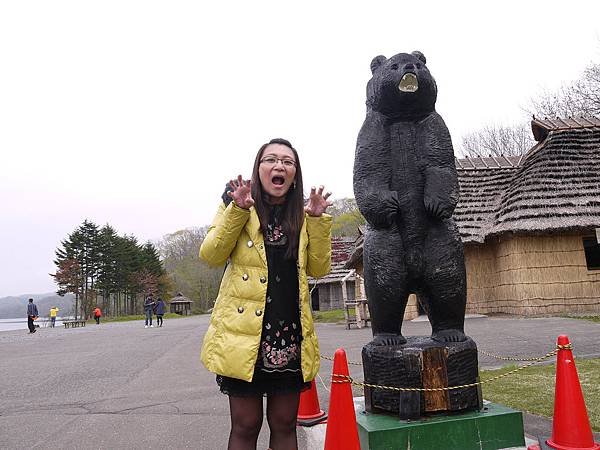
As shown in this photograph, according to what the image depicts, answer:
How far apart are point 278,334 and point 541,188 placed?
13.9m

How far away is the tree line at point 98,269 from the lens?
45.4 meters

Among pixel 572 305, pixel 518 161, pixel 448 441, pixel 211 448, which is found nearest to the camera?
pixel 448 441

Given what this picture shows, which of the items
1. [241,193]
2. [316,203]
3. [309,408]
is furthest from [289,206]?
[309,408]

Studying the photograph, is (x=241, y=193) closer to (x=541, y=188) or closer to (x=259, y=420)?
(x=259, y=420)

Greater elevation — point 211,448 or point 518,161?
point 518,161

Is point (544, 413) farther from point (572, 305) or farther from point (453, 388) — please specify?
point (572, 305)

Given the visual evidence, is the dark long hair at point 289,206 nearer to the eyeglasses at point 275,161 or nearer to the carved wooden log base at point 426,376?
the eyeglasses at point 275,161

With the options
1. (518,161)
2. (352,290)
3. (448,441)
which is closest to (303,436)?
(448,441)

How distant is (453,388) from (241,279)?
1481 mm

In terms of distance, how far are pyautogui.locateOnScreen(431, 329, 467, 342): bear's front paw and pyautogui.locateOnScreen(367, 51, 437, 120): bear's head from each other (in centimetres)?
152

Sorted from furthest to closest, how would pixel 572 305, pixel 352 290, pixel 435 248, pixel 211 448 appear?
pixel 352 290
pixel 572 305
pixel 211 448
pixel 435 248

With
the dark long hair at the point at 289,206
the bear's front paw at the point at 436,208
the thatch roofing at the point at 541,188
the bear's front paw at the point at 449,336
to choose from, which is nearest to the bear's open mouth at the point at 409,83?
the bear's front paw at the point at 436,208

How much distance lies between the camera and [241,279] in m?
2.40

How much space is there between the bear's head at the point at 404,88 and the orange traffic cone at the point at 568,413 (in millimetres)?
1800
